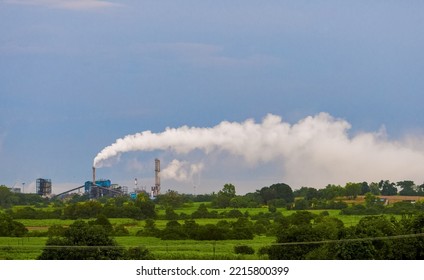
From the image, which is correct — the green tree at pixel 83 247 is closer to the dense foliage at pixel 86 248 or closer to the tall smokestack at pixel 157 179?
the dense foliage at pixel 86 248

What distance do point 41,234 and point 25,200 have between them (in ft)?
106

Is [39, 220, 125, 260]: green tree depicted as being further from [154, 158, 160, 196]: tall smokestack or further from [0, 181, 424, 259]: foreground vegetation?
[154, 158, 160, 196]: tall smokestack

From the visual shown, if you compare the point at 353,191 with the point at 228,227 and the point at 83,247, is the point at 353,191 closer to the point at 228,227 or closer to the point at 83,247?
the point at 228,227

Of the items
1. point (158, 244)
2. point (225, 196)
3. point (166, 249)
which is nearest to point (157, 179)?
point (225, 196)

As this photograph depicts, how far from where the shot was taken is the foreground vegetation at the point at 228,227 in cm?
2977

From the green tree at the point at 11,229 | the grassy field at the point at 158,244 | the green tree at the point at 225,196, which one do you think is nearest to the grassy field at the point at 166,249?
the grassy field at the point at 158,244

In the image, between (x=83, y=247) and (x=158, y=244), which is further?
(x=158, y=244)

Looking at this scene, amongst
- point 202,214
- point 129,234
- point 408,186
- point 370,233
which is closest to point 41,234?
point 129,234

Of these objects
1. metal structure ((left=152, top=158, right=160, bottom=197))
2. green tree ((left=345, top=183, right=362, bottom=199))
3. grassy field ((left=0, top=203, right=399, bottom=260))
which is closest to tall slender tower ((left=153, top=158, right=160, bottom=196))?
metal structure ((left=152, top=158, right=160, bottom=197))

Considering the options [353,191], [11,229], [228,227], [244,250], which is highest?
[353,191]

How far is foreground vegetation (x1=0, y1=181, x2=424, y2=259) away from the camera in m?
29.8

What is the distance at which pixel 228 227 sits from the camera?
178ft
